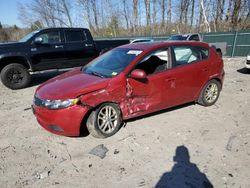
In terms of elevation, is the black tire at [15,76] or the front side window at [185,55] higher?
the front side window at [185,55]

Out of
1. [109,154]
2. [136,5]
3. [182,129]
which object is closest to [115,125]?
[109,154]

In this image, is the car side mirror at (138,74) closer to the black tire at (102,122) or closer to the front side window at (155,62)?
the front side window at (155,62)

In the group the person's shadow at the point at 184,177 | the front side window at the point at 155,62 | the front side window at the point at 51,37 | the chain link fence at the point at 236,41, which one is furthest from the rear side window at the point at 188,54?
the chain link fence at the point at 236,41

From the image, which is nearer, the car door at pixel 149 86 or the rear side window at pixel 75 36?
the car door at pixel 149 86

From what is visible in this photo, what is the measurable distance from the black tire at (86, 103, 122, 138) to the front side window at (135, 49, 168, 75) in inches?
36.9

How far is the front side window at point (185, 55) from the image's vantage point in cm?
429

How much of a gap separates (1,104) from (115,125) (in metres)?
3.91

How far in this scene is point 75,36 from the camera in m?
8.20

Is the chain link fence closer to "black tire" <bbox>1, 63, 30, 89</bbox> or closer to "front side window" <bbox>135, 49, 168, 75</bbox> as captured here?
"front side window" <bbox>135, 49, 168, 75</bbox>

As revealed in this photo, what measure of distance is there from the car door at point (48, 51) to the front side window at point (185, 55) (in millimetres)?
4953

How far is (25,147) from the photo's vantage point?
358 cm

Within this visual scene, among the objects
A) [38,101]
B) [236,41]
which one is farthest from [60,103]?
[236,41]

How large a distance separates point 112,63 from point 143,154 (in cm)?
188

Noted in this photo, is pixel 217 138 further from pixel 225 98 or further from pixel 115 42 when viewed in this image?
pixel 115 42
